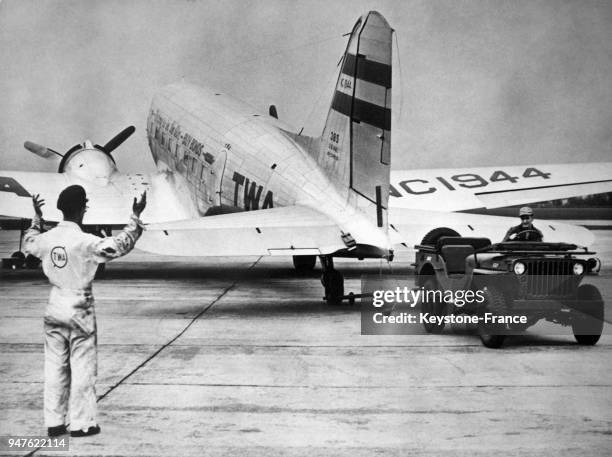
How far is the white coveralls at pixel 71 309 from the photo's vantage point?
6520 millimetres

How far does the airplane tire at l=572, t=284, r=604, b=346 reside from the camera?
448 inches

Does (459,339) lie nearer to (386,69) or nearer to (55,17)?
(386,69)

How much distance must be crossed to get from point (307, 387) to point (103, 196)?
16800mm

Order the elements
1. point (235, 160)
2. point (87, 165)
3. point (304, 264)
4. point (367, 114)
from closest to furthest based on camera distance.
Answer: point (367, 114), point (235, 160), point (304, 264), point (87, 165)

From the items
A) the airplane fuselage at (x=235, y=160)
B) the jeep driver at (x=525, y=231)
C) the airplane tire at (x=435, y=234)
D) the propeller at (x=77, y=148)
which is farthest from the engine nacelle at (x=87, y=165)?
the jeep driver at (x=525, y=231)

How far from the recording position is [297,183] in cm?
1762

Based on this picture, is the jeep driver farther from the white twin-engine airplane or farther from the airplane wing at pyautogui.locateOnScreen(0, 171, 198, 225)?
the airplane wing at pyautogui.locateOnScreen(0, 171, 198, 225)

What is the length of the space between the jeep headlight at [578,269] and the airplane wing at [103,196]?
46.5ft

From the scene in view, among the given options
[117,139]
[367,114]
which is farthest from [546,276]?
[117,139]

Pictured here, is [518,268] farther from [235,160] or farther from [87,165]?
[87,165]

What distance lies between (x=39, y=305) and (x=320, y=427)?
9917 millimetres

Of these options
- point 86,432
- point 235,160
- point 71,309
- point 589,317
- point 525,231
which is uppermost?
point 235,160

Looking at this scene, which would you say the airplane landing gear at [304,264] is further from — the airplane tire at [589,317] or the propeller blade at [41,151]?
the airplane tire at [589,317]

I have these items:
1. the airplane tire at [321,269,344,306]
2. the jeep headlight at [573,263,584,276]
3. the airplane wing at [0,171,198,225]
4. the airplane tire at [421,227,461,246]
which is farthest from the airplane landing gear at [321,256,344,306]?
the airplane wing at [0,171,198,225]
